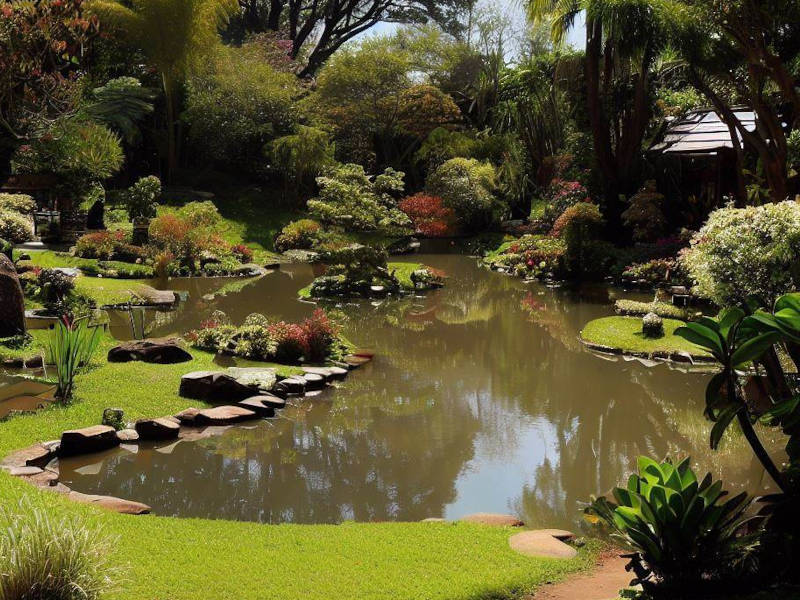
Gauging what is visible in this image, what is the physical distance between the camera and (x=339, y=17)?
38500 mm

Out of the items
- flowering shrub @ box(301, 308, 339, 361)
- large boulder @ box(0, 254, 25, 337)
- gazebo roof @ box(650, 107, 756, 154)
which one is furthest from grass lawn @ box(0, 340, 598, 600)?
gazebo roof @ box(650, 107, 756, 154)

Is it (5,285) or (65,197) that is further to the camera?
(65,197)

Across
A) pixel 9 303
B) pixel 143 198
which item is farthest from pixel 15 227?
pixel 9 303

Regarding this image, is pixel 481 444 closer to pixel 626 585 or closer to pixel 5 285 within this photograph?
pixel 626 585

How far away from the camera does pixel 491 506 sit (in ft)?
24.8

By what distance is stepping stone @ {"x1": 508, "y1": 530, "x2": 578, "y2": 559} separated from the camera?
593cm

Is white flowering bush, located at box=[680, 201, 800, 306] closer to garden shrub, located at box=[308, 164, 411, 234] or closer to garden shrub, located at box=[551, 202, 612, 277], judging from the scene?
garden shrub, located at box=[308, 164, 411, 234]

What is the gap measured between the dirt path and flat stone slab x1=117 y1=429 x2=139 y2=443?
5205 millimetres

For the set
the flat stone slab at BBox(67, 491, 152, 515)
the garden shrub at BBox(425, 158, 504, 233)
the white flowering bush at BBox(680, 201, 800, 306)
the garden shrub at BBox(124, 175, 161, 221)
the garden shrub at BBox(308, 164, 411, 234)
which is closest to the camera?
the flat stone slab at BBox(67, 491, 152, 515)

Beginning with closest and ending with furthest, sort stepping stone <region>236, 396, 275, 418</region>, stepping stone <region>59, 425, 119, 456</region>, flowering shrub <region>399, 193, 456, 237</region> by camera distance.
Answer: stepping stone <region>59, 425, 119, 456</region>, stepping stone <region>236, 396, 275, 418</region>, flowering shrub <region>399, 193, 456, 237</region>

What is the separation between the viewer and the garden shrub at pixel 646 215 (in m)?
21.2

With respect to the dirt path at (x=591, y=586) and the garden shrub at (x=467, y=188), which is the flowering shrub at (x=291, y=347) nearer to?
the dirt path at (x=591, y=586)

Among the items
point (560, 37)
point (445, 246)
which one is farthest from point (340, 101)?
point (560, 37)

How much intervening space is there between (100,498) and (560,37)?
1944cm
